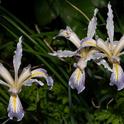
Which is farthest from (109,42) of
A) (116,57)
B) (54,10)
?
(54,10)

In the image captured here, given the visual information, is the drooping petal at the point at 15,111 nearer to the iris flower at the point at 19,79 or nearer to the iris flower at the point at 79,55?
the iris flower at the point at 19,79

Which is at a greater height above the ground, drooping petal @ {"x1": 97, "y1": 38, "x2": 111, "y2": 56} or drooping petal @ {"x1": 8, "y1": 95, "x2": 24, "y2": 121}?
drooping petal @ {"x1": 97, "y1": 38, "x2": 111, "y2": 56}

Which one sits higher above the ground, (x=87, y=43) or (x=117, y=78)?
(x=87, y=43)

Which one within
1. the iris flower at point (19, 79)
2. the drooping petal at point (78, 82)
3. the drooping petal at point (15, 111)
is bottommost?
the drooping petal at point (15, 111)

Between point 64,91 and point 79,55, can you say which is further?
point 64,91

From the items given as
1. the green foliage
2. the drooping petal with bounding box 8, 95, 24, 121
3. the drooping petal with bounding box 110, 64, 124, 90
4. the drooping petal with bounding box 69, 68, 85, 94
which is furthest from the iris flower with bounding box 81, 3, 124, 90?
the drooping petal with bounding box 8, 95, 24, 121

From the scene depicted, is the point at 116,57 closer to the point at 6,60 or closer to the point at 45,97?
the point at 45,97

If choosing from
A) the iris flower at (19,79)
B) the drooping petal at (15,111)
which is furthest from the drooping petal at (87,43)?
the drooping petal at (15,111)

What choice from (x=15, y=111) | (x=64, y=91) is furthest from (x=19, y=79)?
(x=64, y=91)

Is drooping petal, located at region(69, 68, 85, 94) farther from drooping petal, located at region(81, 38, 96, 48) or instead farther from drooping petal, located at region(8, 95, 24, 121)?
drooping petal, located at region(8, 95, 24, 121)

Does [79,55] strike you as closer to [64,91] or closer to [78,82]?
[78,82]

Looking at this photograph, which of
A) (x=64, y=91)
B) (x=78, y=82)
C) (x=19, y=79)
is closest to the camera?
(x=78, y=82)
